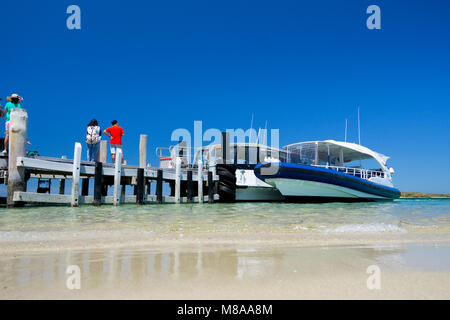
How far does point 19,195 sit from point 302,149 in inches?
603

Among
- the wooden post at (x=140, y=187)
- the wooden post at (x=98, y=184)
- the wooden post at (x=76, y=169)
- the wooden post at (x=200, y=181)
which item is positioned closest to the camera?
the wooden post at (x=76, y=169)

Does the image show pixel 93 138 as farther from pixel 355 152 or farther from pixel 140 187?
pixel 355 152

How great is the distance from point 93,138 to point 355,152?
48.6ft

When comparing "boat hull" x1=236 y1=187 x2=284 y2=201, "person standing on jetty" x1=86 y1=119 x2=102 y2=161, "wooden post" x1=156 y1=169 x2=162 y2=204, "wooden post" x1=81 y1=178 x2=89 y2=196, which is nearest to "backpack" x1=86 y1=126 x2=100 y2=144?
"person standing on jetty" x1=86 y1=119 x2=102 y2=161

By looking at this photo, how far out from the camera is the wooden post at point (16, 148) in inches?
325

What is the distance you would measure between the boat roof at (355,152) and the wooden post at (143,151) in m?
10.1

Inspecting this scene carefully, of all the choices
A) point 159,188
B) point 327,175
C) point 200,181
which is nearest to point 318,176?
point 327,175

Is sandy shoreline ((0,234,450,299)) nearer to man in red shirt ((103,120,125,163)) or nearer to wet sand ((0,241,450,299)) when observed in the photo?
wet sand ((0,241,450,299))

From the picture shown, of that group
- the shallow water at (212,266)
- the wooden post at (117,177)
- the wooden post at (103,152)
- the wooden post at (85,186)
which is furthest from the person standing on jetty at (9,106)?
the shallow water at (212,266)

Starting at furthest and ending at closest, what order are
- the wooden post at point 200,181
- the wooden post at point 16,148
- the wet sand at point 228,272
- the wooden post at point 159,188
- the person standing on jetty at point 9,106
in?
the wooden post at point 200,181
the wooden post at point 159,188
the person standing on jetty at point 9,106
the wooden post at point 16,148
the wet sand at point 228,272

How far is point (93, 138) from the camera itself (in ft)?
33.7

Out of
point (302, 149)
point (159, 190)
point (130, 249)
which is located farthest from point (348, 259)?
point (302, 149)

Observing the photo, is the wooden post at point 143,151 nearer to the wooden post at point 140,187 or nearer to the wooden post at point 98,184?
the wooden post at point 140,187
